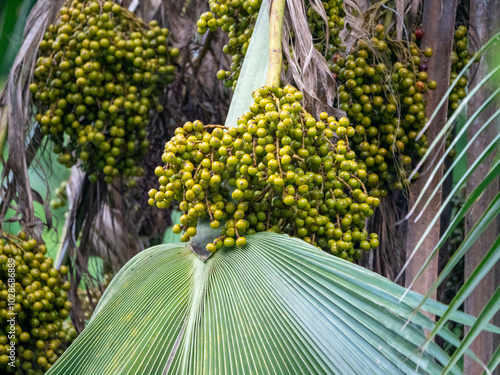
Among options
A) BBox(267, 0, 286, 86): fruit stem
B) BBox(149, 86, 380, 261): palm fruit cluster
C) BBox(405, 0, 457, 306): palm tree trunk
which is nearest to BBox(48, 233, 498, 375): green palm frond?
BBox(149, 86, 380, 261): palm fruit cluster

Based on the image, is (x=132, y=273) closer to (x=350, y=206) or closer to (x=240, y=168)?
(x=240, y=168)

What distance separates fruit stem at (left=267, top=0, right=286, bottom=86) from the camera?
3.79ft

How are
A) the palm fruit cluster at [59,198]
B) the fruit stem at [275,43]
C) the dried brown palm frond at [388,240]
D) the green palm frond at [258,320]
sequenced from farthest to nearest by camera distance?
the palm fruit cluster at [59,198] → the dried brown palm frond at [388,240] → the fruit stem at [275,43] → the green palm frond at [258,320]

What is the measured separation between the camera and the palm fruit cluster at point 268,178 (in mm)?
1016

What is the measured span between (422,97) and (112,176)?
1264mm

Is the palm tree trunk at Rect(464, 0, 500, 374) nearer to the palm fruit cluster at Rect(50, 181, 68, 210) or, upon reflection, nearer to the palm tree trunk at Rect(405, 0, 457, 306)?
the palm tree trunk at Rect(405, 0, 457, 306)

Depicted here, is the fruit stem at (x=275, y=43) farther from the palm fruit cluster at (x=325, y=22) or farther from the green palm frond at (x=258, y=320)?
the green palm frond at (x=258, y=320)

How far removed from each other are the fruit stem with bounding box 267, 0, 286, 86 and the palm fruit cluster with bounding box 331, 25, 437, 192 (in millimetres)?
378

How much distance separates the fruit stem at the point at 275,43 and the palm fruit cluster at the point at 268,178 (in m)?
0.08

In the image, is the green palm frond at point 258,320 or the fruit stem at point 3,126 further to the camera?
the fruit stem at point 3,126

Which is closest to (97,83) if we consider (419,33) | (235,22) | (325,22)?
(235,22)

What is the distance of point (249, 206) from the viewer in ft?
3.63

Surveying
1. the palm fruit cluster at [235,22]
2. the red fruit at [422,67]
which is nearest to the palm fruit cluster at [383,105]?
the red fruit at [422,67]

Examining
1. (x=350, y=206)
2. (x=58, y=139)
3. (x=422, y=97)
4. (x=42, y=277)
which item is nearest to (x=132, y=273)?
(x=350, y=206)
